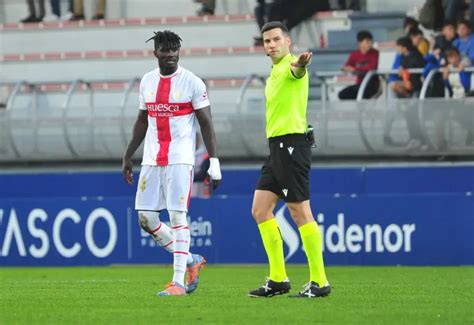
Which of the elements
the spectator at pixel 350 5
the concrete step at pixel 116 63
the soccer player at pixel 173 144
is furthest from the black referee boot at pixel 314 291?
the spectator at pixel 350 5

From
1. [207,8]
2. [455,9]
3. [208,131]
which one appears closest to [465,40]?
[455,9]

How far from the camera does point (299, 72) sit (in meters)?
10.0

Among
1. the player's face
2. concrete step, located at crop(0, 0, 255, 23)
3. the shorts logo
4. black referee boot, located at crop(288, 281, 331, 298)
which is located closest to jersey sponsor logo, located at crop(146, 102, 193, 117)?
the player's face

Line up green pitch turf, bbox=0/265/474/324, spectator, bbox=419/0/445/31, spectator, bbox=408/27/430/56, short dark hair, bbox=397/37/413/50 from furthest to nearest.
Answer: spectator, bbox=419/0/445/31
spectator, bbox=408/27/430/56
short dark hair, bbox=397/37/413/50
green pitch turf, bbox=0/265/474/324

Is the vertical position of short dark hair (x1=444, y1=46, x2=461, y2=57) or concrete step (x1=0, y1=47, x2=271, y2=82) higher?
short dark hair (x1=444, y1=46, x2=461, y2=57)

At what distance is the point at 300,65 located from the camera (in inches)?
389

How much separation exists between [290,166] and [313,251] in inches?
25.9

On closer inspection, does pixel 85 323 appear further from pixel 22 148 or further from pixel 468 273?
pixel 22 148

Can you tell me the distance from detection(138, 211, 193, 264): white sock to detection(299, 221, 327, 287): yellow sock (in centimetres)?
128

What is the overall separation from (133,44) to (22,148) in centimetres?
474

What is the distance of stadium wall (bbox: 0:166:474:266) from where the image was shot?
678 inches

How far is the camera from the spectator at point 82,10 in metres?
24.8

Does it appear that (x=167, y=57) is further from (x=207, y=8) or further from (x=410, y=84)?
(x=207, y=8)

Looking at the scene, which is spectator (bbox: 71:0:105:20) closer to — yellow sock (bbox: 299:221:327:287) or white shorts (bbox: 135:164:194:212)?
white shorts (bbox: 135:164:194:212)
